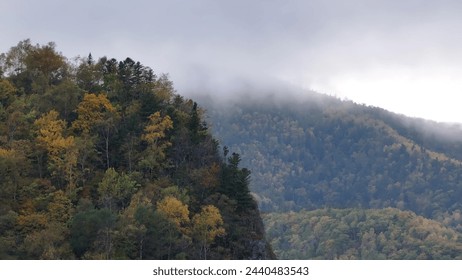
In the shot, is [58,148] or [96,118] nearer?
[58,148]

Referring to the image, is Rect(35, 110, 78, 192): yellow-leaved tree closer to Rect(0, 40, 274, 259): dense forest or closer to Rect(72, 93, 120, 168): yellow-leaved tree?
Rect(0, 40, 274, 259): dense forest

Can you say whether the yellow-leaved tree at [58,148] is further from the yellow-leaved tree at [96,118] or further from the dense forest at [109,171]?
the yellow-leaved tree at [96,118]

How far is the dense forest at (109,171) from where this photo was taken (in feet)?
235

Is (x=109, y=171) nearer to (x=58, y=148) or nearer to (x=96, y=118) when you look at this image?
(x=58, y=148)

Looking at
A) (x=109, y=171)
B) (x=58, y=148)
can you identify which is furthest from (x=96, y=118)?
(x=109, y=171)

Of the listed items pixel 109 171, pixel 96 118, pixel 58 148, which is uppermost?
pixel 96 118

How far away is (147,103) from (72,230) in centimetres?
2529

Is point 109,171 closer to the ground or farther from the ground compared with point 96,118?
closer to the ground

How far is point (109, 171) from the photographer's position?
80.2m

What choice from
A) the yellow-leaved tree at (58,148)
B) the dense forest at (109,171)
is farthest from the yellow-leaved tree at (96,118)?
the yellow-leaved tree at (58,148)

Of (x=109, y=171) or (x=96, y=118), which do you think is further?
(x=96, y=118)

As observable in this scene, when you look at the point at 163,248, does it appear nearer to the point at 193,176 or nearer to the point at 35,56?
the point at 193,176

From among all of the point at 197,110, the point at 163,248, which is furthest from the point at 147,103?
the point at 163,248

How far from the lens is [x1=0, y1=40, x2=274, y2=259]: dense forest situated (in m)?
71.7
